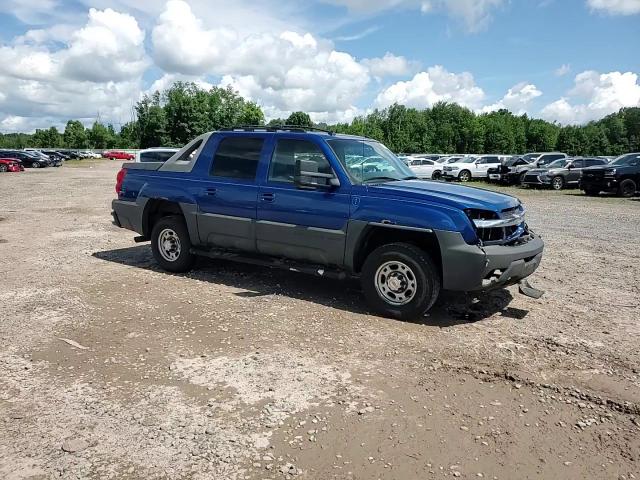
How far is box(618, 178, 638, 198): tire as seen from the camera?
69.4 ft

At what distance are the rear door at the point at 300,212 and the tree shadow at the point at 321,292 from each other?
1.73ft

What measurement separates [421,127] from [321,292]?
106 meters

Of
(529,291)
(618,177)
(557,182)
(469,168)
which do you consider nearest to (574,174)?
(557,182)

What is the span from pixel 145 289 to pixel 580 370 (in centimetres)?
490

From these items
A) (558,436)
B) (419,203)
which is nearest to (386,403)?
(558,436)

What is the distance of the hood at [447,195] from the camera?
521 cm

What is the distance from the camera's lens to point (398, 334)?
5070 millimetres

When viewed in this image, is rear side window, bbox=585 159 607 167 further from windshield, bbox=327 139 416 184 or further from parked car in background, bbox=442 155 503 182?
windshield, bbox=327 139 416 184

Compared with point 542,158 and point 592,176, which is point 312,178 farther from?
point 542,158

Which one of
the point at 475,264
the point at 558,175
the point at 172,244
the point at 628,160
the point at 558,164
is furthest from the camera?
the point at 558,164

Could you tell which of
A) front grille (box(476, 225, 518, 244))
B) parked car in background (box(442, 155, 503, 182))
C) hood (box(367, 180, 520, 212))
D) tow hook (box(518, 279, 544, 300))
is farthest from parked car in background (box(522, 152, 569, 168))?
front grille (box(476, 225, 518, 244))

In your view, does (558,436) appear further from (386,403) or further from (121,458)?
(121,458)

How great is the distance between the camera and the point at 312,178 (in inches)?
229

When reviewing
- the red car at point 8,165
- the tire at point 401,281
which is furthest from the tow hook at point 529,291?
the red car at point 8,165
